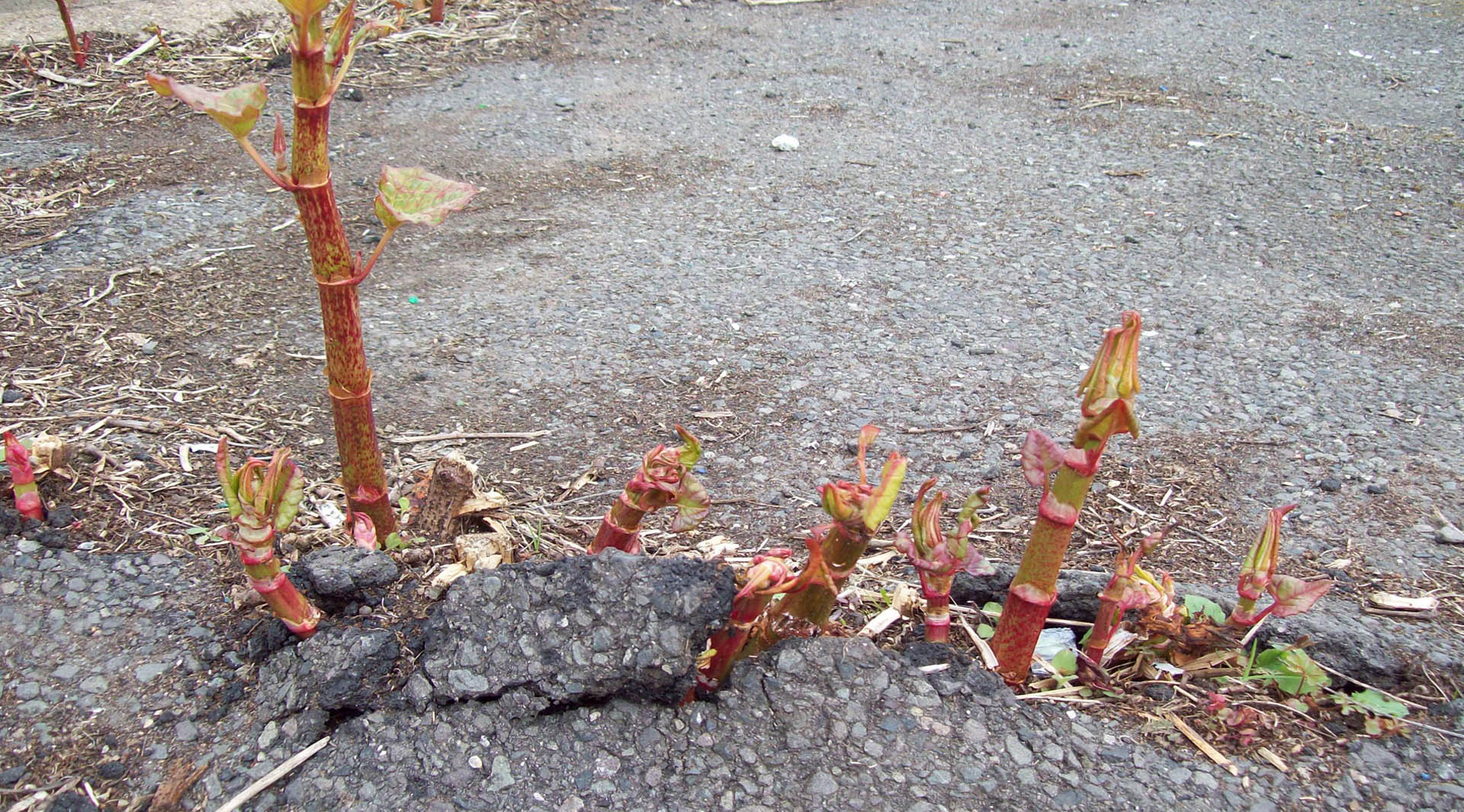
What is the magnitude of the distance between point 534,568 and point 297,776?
1.51 feet

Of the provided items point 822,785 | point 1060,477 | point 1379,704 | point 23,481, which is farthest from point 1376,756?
point 23,481

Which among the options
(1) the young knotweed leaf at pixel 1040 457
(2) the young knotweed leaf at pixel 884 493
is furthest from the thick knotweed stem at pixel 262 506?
(1) the young knotweed leaf at pixel 1040 457

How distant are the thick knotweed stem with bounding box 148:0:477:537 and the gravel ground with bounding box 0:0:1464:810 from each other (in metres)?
0.52

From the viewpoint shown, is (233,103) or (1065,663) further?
(1065,663)

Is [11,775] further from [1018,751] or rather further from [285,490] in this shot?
[1018,751]

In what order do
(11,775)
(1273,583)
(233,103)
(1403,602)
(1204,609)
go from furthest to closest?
(1403,602) → (1204,609) → (1273,583) → (11,775) → (233,103)

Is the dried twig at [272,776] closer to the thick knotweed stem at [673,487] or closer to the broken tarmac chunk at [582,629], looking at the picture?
the broken tarmac chunk at [582,629]

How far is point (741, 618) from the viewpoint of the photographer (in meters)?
1.66

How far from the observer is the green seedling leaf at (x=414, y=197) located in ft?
5.09

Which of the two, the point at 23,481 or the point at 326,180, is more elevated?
the point at 326,180

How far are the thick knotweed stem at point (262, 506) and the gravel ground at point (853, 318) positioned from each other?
19cm

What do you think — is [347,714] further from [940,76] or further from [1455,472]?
[940,76]

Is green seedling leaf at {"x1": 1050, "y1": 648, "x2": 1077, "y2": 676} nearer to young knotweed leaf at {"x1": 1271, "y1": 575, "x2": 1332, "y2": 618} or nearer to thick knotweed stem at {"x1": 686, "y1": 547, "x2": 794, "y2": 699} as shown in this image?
young knotweed leaf at {"x1": 1271, "y1": 575, "x2": 1332, "y2": 618}

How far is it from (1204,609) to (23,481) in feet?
7.35
